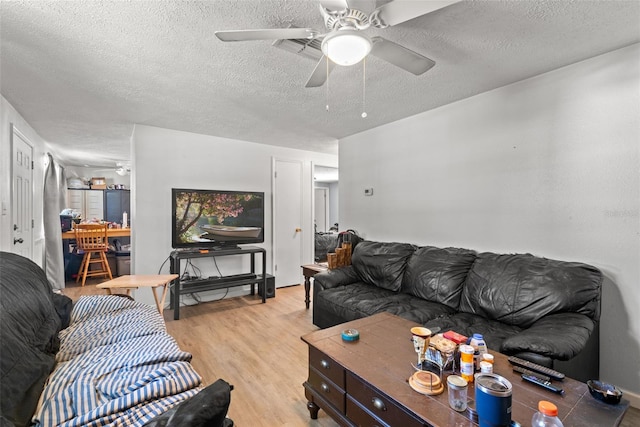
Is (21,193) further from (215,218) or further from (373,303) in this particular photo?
(373,303)

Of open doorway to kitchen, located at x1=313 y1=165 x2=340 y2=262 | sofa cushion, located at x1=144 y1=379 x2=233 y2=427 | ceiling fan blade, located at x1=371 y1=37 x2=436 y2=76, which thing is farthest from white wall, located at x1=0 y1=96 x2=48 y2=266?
open doorway to kitchen, located at x1=313 y1=165 x2=340 y2=262

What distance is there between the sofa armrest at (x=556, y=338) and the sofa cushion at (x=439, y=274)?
2.39 feet

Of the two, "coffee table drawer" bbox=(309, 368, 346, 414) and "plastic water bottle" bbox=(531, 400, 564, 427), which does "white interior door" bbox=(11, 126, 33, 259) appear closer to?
"coffee table drawer" bbox=(309, 368, 346, 414)

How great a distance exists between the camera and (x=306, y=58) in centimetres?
207

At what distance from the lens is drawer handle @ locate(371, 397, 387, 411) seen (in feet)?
4.24

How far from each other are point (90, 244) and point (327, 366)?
208 inches

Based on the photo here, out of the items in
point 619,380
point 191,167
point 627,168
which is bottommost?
point 619,380

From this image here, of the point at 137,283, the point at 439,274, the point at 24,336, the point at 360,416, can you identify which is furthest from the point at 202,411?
the point at 137,283

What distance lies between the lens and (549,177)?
232 centimetres

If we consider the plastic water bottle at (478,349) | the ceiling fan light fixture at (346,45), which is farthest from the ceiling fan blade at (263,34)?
the plastic water bottle at (478,349)

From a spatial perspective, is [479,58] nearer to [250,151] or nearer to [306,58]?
[306,58]

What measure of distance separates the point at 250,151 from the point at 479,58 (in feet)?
10.8

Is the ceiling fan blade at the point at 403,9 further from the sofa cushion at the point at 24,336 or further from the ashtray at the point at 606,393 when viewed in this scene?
the sofa cushion at the point at 24,336

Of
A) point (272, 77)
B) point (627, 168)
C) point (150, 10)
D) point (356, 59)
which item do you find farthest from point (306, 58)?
point (627, 168)
